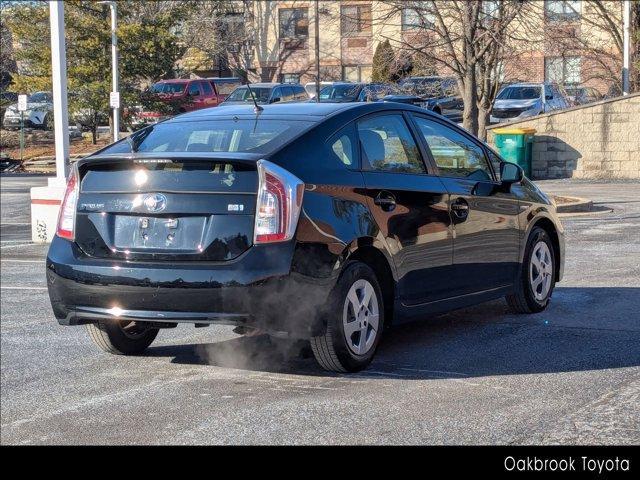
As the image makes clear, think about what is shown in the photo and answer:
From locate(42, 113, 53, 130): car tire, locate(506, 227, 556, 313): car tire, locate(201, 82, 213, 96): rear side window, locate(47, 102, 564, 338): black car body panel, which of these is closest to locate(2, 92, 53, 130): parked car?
locate(42, 113, 53, 130): car tire

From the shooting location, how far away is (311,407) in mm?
5977

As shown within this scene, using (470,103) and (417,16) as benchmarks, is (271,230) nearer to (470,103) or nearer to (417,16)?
(470,103)

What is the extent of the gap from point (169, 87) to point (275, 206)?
1568 inches

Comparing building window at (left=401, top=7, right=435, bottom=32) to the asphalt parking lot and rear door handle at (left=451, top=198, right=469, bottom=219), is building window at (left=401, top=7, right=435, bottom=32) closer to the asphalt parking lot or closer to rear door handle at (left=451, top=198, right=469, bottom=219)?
the asphalt parking lot

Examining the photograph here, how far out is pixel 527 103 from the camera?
41812 millimetres

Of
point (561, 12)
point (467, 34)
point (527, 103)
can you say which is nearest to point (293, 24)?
point (527, 103)

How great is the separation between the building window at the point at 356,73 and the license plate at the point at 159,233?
2156 inches

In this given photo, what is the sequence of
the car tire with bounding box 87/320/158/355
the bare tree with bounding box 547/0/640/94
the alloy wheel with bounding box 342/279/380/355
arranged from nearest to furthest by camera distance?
1. the alloy wheel with bounding box 342/279/380/355
2. the car tire with bounding box 87/320/158/355
3. the bare tree with bounding box 547/0/640/94

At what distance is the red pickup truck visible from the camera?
144 ft

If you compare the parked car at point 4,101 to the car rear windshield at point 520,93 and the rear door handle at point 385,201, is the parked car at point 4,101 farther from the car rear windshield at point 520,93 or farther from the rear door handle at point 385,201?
the rear door handle at point 385,201

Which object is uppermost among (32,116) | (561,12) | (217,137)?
(561,12)

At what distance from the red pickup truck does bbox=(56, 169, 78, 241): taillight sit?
36.7m

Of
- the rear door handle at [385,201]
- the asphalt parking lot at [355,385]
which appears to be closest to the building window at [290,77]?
the asphalt parking lot at [355,385]

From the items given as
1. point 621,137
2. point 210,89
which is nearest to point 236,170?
point 621,137
